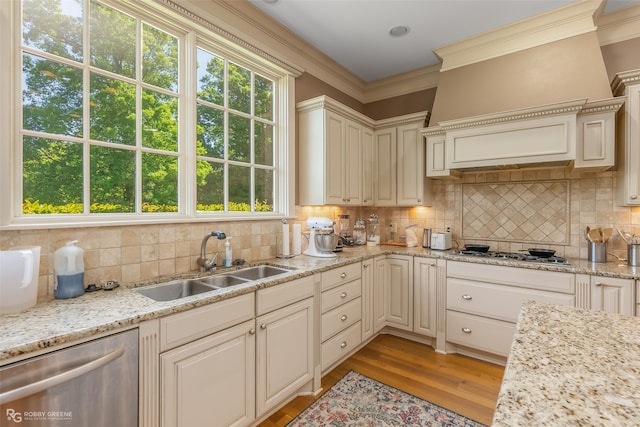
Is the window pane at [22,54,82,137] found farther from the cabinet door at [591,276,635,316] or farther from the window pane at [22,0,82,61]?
the cabinet door at [591,276,635,316]

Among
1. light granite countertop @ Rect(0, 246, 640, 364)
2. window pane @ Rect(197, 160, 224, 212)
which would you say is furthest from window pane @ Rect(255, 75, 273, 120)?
light granite countertop @ Rect(0, 246, 640, 364)

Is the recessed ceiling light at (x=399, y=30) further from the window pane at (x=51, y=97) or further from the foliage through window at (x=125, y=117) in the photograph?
the window pane at (x=51, y=97)

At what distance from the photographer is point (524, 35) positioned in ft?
9.04

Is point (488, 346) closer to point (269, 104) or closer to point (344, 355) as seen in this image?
point (344, 355)

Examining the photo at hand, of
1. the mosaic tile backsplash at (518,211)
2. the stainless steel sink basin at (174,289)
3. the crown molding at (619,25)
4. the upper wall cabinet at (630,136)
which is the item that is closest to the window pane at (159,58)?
the stainless steel sink basin at (174,289)

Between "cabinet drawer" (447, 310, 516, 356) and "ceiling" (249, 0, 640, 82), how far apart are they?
2.64 metres

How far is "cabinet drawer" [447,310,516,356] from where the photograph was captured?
8.41 feet

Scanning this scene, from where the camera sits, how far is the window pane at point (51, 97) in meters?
1.56

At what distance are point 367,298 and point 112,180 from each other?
7.42ft

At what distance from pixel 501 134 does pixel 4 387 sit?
11.2ft

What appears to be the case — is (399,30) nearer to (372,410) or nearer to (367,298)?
(367,298)

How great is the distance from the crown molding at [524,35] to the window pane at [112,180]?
3.05 metres

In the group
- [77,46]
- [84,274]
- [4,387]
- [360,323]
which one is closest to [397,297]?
[360,323]

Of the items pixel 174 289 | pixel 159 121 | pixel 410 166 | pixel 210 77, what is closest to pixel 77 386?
pixel 174 289
